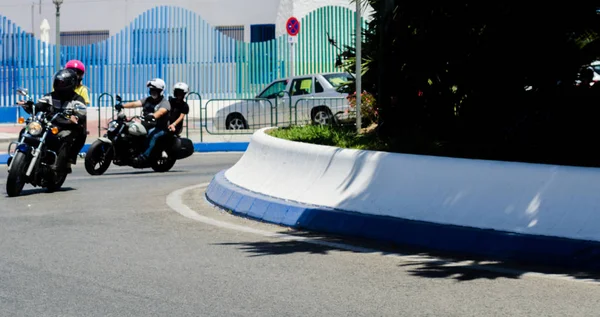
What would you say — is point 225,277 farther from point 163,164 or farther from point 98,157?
point 163,164

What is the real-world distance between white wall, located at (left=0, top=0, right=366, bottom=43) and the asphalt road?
2684 cm

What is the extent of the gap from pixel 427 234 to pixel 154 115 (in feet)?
30.4

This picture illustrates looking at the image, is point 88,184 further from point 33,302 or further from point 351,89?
point 33,302

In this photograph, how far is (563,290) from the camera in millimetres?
7789

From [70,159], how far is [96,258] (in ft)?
20.1

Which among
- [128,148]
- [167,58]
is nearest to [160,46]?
[167,58]

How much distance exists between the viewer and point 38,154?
1447cm

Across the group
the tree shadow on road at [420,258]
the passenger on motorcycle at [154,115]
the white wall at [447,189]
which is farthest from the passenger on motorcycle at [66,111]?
the tree shadow on road at [420,258]

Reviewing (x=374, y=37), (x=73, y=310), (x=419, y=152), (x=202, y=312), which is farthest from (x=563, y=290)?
(x=374, y=37)

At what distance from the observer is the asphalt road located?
7281 mm

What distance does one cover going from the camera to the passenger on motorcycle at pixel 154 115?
1812 centimetres

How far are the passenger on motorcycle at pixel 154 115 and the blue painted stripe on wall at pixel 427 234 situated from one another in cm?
598

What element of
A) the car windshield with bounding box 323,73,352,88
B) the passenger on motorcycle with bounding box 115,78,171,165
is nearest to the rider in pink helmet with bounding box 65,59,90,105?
the passenger on motorcycle with bounding box 115,78,171,165

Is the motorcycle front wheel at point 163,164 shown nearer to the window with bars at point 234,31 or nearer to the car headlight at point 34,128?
the car headlight at point 34,128
